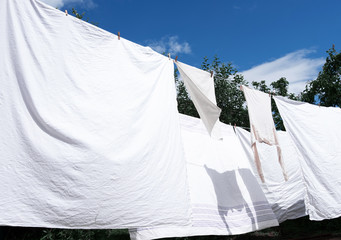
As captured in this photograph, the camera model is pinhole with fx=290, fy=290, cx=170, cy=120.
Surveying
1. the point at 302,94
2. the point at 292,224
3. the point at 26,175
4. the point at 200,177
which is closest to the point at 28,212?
the point at 26,175

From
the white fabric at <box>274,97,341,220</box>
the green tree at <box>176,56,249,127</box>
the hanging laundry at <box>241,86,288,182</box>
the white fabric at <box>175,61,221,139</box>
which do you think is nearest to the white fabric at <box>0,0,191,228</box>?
the white fabric at <box>175,61,221,139</box>

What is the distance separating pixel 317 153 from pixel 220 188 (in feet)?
5.41

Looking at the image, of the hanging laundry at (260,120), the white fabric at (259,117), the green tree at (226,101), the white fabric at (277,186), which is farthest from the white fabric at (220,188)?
the green tree at (226,101)

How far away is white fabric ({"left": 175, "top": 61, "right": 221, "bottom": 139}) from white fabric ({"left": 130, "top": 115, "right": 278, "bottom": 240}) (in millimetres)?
438

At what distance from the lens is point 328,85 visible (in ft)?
29.8

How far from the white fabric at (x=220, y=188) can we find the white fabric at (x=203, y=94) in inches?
17.2

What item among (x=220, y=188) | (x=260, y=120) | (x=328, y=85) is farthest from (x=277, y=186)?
(x=328, y=85)

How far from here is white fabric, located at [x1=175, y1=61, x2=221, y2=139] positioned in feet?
9.41

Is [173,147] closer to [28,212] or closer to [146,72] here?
[146,72]

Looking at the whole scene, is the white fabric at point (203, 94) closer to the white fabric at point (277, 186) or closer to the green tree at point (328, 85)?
the white fabric at point (277, 186)

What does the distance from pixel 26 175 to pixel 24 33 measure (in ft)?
3.29

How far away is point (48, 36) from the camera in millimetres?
2160

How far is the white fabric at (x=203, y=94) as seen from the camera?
2867mm

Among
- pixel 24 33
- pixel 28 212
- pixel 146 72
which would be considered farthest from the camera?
pixel 146 72
